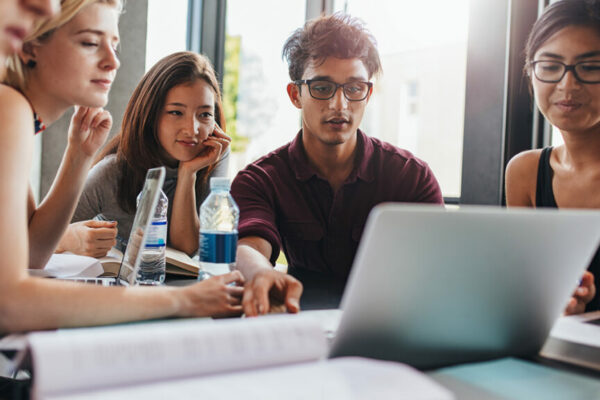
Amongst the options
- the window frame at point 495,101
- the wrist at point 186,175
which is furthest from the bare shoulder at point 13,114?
the window frame at point 495,101

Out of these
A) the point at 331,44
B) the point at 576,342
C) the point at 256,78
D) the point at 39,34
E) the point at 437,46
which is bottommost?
the point at 576,342

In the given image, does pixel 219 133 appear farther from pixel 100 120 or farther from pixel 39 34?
pixel 39 34

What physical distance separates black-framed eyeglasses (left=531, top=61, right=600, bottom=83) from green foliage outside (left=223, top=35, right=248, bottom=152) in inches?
93.0

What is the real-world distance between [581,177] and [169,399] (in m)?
1.24

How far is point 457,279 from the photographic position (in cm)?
50

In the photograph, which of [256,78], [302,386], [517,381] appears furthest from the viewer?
[256,78]

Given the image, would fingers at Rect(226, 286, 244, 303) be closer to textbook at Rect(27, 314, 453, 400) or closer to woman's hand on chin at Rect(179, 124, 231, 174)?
textbook at Rect(27, 314, 453, 400)

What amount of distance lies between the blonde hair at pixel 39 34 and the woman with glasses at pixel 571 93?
1.08 meters

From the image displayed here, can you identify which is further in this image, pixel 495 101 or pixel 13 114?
pixel 495 101

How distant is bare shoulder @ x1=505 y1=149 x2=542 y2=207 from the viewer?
138 centimetres

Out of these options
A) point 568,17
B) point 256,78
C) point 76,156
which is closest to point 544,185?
point 568,17

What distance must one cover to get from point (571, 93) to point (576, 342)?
0.76 m

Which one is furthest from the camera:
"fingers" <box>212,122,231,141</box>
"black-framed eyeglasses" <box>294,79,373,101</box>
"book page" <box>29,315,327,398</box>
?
"fingers" <box>212,122,231,141</box>

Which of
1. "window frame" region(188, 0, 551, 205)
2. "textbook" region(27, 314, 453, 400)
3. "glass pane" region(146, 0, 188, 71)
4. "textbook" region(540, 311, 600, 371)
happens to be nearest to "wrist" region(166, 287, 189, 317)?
"textbook" region(27, 314, 453, 400)
